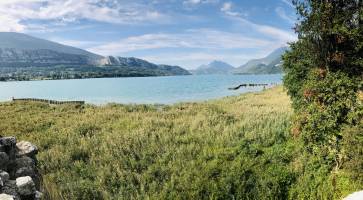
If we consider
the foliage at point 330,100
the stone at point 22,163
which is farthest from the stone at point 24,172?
the foliage at point 330,100

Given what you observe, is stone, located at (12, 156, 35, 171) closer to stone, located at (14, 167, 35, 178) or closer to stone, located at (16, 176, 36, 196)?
stone, located at (14, 167, 35, 178)

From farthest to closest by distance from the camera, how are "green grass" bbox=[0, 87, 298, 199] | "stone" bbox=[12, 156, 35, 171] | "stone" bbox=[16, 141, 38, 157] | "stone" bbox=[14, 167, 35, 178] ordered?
"stone" bbox=[16, 141, 38, 157]
"green grass" bbox=[0, 87, 298, 199]
"stone" bbox=[12, 156, 35, 171]
"stone" bbox=[14, 167, 35, 178]

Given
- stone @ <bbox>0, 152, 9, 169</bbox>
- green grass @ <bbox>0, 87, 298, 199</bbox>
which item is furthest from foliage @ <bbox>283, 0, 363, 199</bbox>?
stone @ <bbox>0, 152, 9, 169</bbox>

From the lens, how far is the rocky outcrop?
10172 millimetres

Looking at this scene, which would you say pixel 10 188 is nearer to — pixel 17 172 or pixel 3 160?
pixel 17 172

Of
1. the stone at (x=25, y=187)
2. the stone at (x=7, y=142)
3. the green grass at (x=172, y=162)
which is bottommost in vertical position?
the green grass at (x=172, y=162)

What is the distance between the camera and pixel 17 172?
1202 centimetres

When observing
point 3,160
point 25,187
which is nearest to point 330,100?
point 25,187

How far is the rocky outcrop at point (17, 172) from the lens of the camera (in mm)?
10172

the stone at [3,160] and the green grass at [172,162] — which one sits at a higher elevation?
the stone at [3,160]

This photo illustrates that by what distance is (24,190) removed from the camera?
10320 millimetres

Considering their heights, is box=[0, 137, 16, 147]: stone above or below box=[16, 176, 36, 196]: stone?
above

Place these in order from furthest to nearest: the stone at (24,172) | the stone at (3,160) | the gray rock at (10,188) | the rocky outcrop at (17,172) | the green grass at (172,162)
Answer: the green grass at (172,162)
the stone at (24,172)
the stone at (3,160)
the rocky outcrop at (17,172)
the gray rock at (10,188)

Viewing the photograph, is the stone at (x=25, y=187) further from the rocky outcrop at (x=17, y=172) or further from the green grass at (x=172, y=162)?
the green grass at (x=172, y=162)
